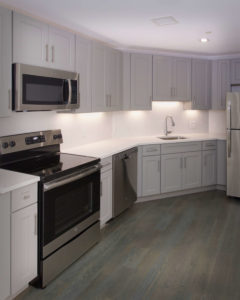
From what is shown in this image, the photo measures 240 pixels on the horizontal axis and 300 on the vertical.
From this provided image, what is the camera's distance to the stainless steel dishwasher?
12.3 ft

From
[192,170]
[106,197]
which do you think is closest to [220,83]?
[192,170]

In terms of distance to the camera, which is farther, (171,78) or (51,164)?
(171,78)

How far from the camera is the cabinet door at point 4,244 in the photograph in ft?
6.84

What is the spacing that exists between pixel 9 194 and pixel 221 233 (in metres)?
2.42

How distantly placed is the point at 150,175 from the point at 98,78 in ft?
5.23

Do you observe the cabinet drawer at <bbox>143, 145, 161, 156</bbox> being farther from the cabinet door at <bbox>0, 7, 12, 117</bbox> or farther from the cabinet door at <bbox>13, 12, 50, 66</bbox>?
the cabinet door at <bbox>0, 7, 12, 117</bbox>

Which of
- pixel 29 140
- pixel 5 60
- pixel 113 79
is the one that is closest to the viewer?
pixel 5 60

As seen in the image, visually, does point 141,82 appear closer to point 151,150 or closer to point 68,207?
point 151,150

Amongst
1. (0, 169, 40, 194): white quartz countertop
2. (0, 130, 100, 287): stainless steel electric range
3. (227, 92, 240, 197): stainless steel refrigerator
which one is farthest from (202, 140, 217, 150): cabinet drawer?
(0, 169, 40, 194): white quartz countertop

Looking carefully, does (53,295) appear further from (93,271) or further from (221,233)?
(221,233)

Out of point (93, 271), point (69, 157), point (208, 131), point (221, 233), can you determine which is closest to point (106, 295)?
point (93, 271)

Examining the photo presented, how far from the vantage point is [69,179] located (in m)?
2.65

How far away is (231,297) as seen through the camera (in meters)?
2.36

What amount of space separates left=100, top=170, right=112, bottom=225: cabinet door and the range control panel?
2.08ft
